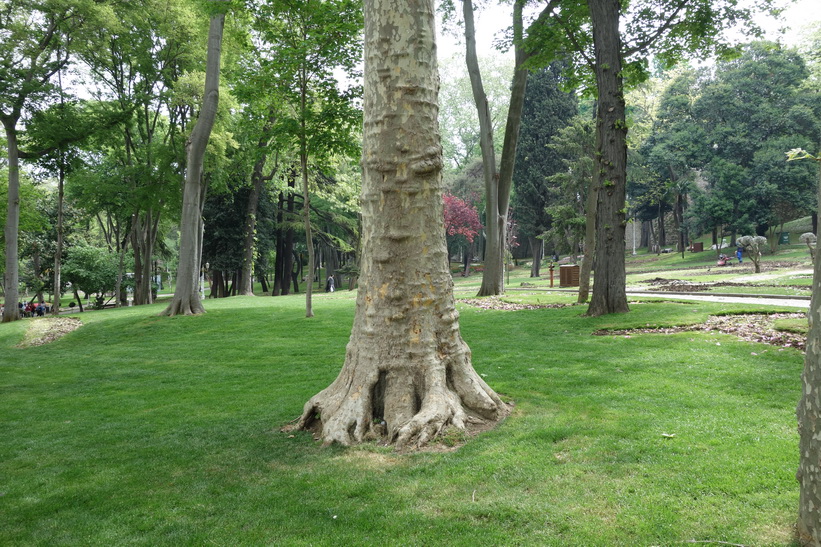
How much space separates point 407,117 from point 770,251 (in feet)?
136

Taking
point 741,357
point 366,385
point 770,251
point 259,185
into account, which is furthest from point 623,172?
point 770,251

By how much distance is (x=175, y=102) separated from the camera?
878 inches

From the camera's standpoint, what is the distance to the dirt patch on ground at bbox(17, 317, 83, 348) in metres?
15.2

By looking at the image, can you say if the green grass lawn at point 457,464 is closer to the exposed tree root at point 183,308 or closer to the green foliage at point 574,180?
the exposed tree root at point 183,308

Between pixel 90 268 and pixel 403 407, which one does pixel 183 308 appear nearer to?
pixel 403 407

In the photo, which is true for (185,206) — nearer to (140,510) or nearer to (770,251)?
(140,510)

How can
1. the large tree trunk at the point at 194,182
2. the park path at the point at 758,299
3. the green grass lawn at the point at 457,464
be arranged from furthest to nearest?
the large tree trunk at the point at 194,182
the park path at the point at 758,299
the green grass lawn at the point at 457,464

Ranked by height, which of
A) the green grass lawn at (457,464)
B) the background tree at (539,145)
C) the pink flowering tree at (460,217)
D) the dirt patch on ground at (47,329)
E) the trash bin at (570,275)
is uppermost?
the background tree at (539,145)

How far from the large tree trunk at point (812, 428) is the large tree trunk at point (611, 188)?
9340 mm

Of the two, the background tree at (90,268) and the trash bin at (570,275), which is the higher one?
the background tree at (90,268)

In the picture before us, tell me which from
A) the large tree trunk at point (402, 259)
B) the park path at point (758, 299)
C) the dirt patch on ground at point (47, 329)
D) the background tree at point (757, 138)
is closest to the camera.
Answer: the large tree trunk at point (402, 259)

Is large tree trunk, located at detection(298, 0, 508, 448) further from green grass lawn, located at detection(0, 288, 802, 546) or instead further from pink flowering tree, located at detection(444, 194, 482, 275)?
pink flowering tree, located at detection(444, 194, 482, 275)

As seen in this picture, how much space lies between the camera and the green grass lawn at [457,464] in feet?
9.72

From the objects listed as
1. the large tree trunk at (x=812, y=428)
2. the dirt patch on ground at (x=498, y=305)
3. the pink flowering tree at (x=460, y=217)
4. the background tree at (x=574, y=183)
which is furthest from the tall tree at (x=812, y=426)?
the pink flowering tree at (x=460, y=217)
